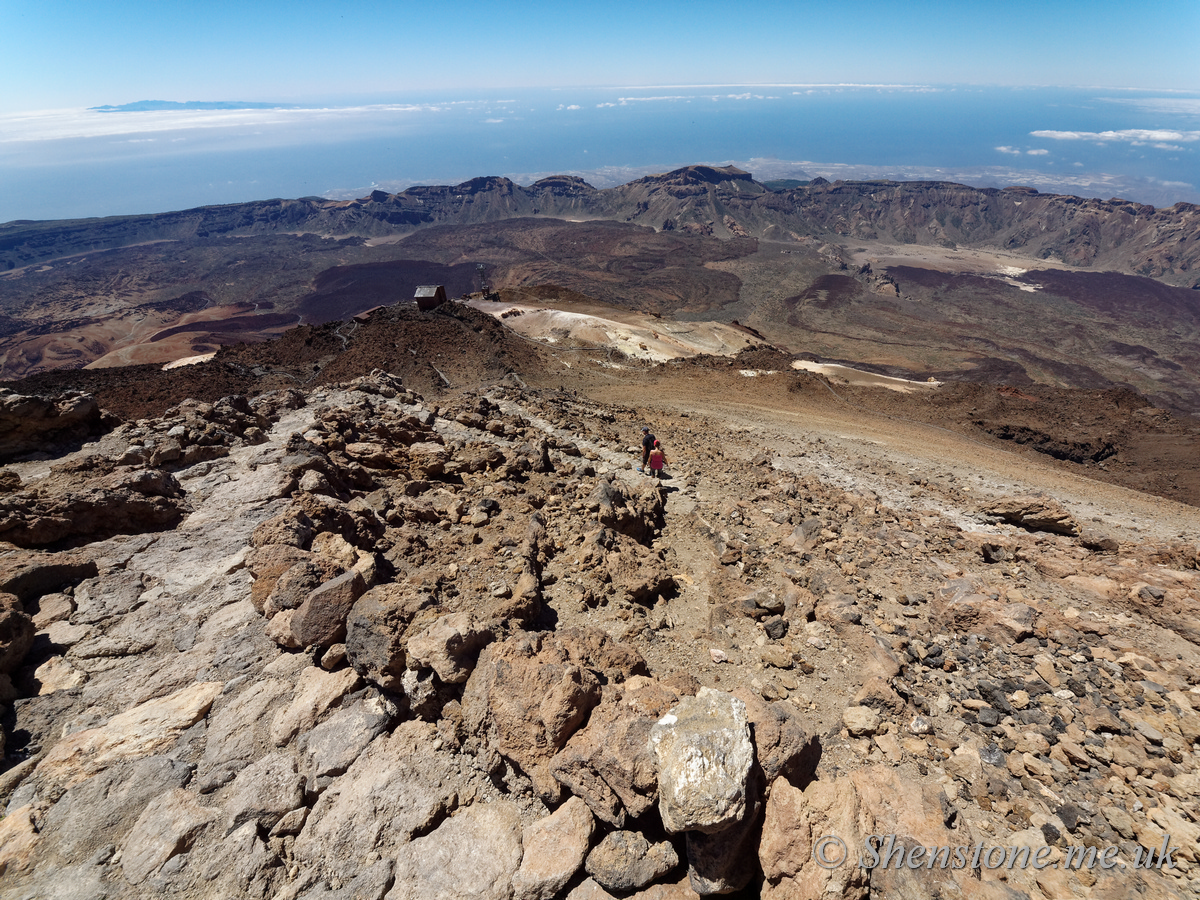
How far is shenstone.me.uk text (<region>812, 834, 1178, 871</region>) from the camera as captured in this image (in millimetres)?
3084

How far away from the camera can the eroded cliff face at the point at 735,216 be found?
95.2 meters

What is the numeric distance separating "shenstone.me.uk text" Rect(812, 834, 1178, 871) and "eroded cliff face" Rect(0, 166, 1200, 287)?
11797 centimetres

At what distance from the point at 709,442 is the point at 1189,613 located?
928 centimetres

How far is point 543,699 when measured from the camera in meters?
3.75

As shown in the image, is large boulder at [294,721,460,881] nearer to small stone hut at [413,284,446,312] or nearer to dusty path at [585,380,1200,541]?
dusty path at [585,380,1200,541]

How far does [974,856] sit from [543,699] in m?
3.06

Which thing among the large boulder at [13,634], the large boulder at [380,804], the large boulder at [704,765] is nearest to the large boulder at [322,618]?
the large boulder at [380,804]

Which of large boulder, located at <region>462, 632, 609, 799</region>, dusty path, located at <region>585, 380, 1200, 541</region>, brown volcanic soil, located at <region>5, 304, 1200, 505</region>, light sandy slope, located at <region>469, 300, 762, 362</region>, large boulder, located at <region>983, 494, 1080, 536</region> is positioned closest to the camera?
large boulder, located at <region>462, 632, 609, 799</region>

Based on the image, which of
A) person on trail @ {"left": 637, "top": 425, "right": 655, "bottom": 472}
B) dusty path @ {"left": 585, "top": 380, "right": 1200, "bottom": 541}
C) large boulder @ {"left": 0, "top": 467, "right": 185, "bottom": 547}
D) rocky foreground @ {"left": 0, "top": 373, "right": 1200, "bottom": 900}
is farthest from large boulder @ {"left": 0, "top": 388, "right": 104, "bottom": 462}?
dusty path @ {"left": 585, "top": 380, "right": 1200, "bottom": 541}

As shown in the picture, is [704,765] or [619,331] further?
[619,331]

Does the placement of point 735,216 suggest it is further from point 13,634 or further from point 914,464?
point 13,634

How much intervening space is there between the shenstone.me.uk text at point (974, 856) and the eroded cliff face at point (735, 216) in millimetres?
117971

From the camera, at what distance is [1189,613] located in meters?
5.87

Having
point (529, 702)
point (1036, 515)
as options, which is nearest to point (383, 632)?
point (529, 702)
